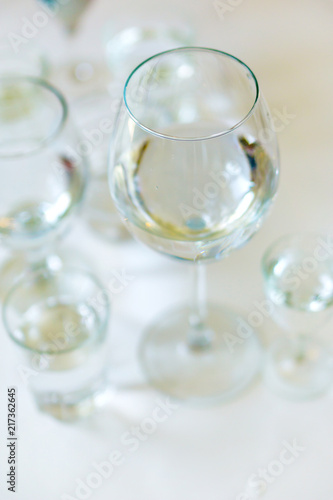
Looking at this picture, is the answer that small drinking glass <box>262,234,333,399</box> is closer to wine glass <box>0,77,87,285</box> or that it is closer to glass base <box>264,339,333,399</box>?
glass base <box>264,339,333,399</box>

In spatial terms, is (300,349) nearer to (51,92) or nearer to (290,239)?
(290,239)

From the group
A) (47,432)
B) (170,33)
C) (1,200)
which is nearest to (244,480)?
(47,432)

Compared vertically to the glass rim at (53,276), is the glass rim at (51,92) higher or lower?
higher

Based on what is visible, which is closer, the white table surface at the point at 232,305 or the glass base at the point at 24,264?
the white table surface at the point at 232,305

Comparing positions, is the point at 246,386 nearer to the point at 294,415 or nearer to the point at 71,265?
the point at 294,415

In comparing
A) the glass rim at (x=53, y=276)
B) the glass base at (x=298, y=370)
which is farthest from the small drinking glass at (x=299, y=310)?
the glass rim at (x=53, y=276)

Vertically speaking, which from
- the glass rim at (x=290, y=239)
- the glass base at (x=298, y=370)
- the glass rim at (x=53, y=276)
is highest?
the glass rim at (x=290, y=239)

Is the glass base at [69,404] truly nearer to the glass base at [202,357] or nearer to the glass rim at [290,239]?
the glass base at [202,357]
